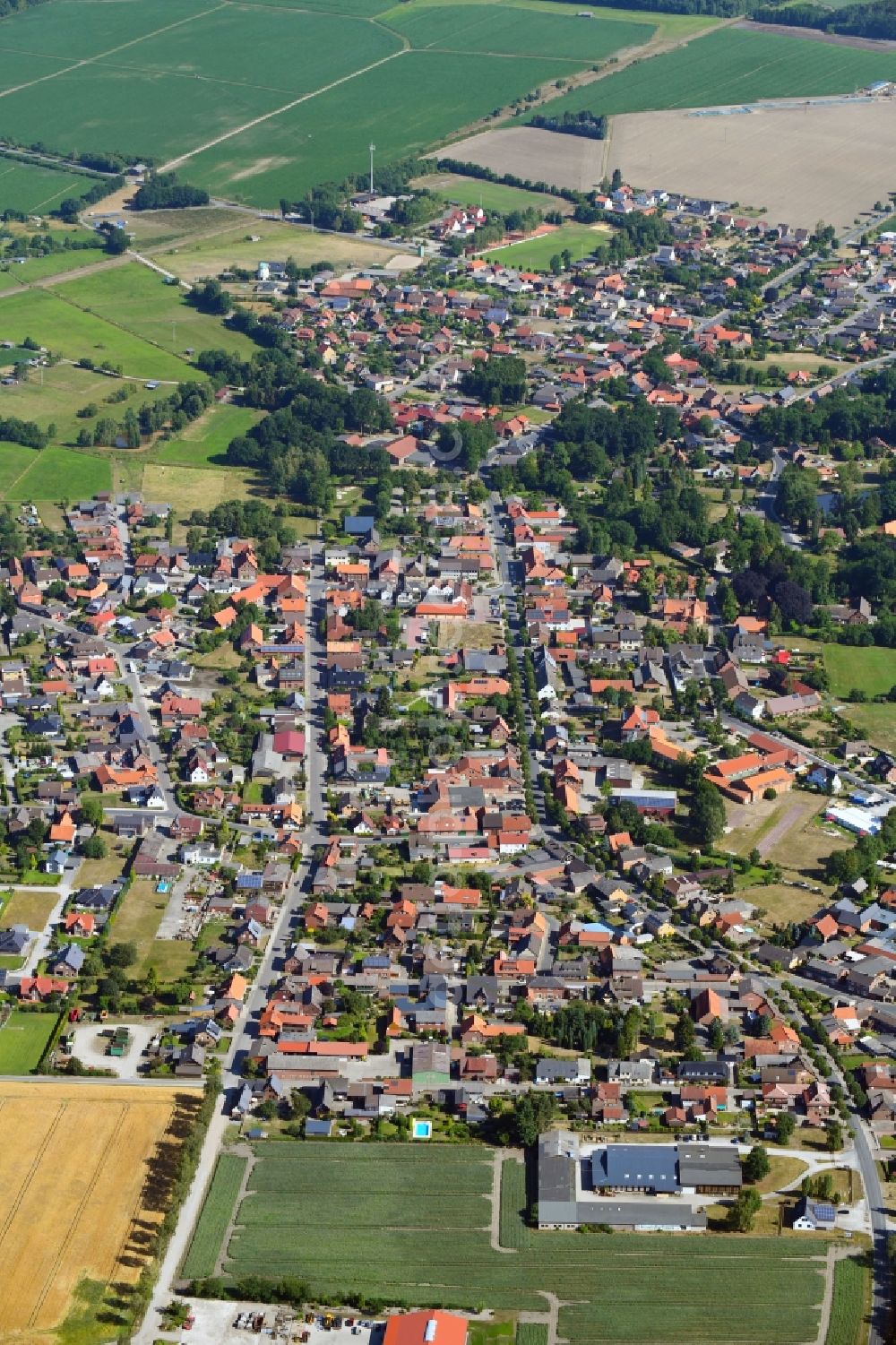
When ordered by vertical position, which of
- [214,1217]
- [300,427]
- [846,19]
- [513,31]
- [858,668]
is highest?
[846,19]

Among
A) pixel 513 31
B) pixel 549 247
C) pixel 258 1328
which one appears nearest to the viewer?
pixel 258 1328

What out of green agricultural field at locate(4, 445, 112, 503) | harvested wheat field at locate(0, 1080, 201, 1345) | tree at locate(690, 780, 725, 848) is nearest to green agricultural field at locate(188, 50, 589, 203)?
green agricultural field at locate(4, 445, 112, 503)

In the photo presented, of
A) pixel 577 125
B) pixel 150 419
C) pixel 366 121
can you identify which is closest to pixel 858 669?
pixel 150 419

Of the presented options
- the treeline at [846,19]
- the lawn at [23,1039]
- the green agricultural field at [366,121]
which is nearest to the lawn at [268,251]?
the green agricultural field at [366,121]

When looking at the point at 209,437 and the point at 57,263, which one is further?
the point at 57,263

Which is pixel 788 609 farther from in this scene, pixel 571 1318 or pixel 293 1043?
pixel 571 1318

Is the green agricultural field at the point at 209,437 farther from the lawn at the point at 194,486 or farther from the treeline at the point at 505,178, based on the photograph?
the treeline at the point at 505,178

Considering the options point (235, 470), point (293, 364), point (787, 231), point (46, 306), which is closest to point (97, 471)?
point (235, 470)

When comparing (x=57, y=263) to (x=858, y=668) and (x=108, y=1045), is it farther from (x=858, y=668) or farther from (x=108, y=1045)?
(x=108, y=1045)
